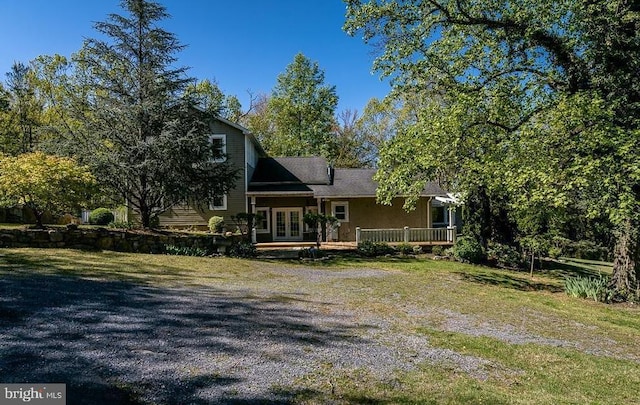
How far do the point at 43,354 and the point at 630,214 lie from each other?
1226cm

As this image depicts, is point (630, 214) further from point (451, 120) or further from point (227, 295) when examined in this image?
point (227, 295)

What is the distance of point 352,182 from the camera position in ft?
75.8

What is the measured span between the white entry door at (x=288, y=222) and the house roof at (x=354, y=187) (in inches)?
76.0

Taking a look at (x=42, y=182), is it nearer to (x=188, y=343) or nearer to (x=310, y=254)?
(x=188, y=343)

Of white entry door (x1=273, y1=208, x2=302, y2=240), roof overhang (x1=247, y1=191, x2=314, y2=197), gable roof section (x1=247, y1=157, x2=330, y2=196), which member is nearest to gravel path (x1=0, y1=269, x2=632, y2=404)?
roof overhang (x1=247, y1=191, x2=314, y2=197)

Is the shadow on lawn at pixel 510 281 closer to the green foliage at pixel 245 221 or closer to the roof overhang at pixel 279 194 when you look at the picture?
the green foliage at pixel 245 221

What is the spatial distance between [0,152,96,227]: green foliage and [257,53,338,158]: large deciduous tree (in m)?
24.5

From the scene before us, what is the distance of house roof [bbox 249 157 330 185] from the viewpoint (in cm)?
2295

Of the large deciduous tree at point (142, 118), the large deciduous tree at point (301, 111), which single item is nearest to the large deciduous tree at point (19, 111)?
the large deciduous tree at point (142, 118)

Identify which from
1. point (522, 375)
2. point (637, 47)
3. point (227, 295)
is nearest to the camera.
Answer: point (522, 375)

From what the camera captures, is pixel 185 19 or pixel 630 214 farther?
pixel 185 19

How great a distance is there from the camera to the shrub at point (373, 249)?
17.4 metres

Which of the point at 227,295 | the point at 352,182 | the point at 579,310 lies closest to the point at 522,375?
the point at 227,295

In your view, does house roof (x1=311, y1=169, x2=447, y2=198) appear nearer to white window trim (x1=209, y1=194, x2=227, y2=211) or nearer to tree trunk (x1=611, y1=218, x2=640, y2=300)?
white window trim (x1=209, y1=194, x2=227, y2=211)
